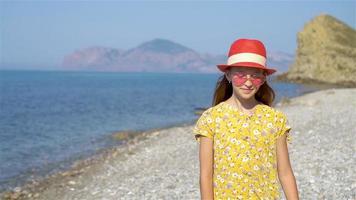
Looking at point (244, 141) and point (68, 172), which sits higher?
point (244, 141)

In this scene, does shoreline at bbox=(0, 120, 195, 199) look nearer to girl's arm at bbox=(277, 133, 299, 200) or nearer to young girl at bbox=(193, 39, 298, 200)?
young girl at bbox=(193, 39, 298, 200)

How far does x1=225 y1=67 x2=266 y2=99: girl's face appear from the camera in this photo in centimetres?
411

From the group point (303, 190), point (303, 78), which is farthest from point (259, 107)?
point (303, 78)

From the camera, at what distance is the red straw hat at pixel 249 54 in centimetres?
404

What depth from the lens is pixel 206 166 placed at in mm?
4082

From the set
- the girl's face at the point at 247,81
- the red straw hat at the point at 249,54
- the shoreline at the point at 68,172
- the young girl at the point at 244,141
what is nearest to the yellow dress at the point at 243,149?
the young girl at the point at 244,141

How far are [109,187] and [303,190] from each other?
5.06 metres

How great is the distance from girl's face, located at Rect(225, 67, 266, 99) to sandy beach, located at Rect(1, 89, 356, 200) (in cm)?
543

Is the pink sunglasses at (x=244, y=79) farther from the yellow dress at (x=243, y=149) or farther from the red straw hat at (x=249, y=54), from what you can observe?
the yellow dress at (x=243, y=149)

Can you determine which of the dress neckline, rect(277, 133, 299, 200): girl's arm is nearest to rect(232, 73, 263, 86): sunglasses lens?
the dress neckline

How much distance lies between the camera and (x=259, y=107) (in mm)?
4191

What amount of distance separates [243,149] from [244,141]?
0.06m

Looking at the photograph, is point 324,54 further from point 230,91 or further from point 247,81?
point 247,81

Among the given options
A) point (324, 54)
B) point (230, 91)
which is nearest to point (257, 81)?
point (230, 91)
